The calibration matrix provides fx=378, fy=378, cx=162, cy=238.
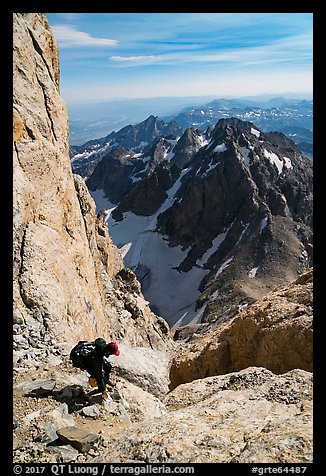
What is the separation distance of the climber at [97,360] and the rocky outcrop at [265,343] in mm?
7939

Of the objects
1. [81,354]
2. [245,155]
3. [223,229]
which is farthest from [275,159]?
[81,354]

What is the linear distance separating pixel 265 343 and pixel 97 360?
29.7ft

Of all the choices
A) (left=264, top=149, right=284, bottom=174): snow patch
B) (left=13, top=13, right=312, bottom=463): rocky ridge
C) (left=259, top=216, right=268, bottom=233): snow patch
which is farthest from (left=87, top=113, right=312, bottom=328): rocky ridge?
(left=13, top=13, right=312, bottom=463): rocky ridge

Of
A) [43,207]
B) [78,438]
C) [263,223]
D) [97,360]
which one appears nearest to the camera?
[78,438]

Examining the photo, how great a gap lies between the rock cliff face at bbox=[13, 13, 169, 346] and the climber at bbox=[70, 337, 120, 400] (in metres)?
2.80

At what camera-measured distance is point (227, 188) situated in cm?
15412

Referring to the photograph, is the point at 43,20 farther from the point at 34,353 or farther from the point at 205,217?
the point at 205,217

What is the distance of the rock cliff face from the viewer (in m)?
13.6

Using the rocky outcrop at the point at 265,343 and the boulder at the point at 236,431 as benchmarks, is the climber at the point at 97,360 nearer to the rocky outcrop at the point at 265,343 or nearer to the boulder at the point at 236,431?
the boulder at the point at 236,431

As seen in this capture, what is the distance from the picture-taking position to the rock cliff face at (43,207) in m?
13.6

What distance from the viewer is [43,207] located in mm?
17203

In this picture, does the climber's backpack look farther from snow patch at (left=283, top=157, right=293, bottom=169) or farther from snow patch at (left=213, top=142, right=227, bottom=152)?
snow patch at (left=283, top=157, right=293, bottom=169)

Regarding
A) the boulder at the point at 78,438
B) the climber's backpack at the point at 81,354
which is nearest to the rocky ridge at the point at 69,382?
the boulder at the point at 78,438

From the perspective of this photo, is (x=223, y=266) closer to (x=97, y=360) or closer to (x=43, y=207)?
(x=43, y=207)
